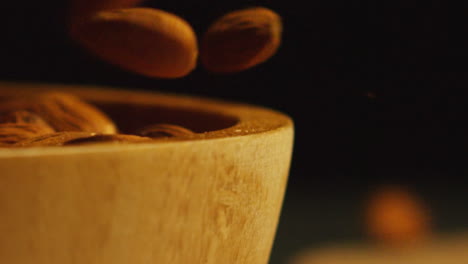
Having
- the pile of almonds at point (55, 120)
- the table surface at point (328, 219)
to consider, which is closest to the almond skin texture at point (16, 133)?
the pile of almonds at point (55, 120)

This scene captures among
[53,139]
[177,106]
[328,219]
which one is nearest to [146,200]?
[53,139]

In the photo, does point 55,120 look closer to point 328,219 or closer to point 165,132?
point 165,132

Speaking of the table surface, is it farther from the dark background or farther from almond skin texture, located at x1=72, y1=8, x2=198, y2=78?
almond skin texture, located at x1=72, y1=8, x2=198, y2=78

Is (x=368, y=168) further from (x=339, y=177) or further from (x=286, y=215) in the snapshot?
(x=286, y=215)

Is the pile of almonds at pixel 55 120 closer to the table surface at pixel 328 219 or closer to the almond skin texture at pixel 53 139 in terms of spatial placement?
the almond skin texture at pixel 53 139

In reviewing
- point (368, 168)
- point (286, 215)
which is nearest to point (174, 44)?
point (286, 215)

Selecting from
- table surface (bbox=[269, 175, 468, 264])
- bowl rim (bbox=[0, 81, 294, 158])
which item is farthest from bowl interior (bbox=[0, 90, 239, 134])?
table surface (bbox=[269, 175, 468, 264])

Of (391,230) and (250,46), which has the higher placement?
(250,46)
